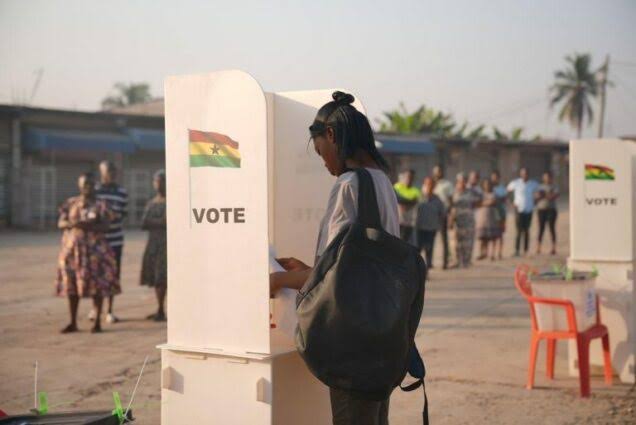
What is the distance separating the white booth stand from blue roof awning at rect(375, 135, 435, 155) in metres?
29.7

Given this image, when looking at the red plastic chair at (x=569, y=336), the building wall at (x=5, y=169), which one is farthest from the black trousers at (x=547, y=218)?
the building wall at (x=5, y=169)

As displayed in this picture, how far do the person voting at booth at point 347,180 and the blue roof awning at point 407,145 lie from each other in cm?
3381

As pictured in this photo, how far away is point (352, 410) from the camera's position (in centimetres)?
337

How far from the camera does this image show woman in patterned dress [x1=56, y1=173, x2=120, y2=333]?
9.72 m

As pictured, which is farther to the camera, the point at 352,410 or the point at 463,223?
the point at 463,223

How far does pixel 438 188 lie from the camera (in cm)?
Answer: 1889

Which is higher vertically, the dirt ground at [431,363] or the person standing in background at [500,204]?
the person standing in background at [500,204]

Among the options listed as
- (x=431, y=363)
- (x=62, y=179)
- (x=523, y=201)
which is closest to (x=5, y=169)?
(x=62, y=179)

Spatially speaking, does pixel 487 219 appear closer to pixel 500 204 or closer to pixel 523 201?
pixel 500 204

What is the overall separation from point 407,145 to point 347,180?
35.8 metres

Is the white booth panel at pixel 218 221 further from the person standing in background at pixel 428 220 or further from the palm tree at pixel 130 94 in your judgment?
the palm tree at pixel 130 94

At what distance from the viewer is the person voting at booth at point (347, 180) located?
3.36 m

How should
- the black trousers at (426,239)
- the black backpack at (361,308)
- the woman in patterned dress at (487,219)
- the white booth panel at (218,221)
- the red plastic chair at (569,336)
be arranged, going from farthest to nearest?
the woman in patterned dress at (487,219) → the black trousers at (426,239) → the red plastic chair at (569,336) → the white booth panel at (218,221) → the black backpack at (361,308)

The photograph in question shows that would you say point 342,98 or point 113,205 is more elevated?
point 342,98
